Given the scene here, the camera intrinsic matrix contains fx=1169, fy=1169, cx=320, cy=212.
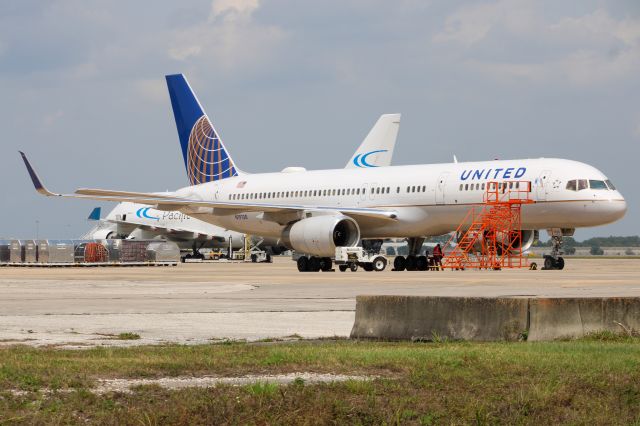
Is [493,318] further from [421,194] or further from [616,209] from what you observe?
[421,194]

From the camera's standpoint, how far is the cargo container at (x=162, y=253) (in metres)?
57.0

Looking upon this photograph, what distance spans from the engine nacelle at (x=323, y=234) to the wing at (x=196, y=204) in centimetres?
75

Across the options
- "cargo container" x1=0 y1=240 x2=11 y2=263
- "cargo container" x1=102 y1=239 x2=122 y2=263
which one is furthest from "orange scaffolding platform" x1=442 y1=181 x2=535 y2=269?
"cargo container" x1=0 y1=240 x2=11 y2=263

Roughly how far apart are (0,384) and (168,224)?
71831mm

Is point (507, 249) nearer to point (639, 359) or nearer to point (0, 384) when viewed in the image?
point (639, 359)

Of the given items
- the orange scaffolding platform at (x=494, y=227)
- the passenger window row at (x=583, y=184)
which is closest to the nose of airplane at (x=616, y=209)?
the passenger window row at (x=583, y=184)

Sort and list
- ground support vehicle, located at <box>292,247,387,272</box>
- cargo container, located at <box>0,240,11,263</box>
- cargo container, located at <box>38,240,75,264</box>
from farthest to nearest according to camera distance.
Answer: cargo container, located at <box>0,240,11,263</box> → cargo container, located at <box>38,240,75,264</box> → ground support vehicle, located at <box>292,247,387,272</box>

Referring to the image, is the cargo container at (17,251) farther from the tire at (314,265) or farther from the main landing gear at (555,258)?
the main landing gear at (555,258)

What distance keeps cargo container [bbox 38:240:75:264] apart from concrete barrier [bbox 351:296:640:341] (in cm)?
4510

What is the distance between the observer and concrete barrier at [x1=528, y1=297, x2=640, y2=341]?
501 inches

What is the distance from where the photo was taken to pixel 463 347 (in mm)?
11961

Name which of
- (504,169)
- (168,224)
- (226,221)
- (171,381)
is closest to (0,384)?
(171,381)

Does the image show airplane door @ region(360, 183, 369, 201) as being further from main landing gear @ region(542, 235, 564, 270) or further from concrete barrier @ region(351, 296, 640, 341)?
concrete barrier @ region(351, 296, 640, 341)

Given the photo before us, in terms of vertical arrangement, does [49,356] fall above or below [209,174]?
below
